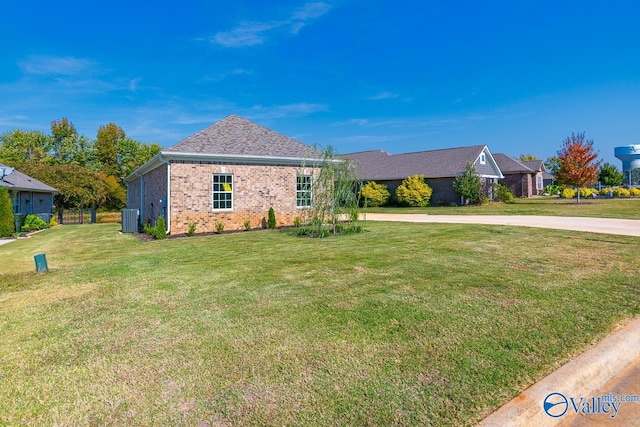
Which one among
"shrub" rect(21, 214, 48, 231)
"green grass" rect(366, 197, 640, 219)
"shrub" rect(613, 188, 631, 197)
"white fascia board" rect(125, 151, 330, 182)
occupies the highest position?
"white fascia board" rect(125, 151, 330, 182)

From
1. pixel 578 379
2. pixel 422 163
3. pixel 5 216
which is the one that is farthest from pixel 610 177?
pixel 5 216

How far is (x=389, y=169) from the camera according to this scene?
113 feet

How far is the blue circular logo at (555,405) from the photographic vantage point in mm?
2490

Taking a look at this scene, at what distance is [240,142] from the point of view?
15.8 meters

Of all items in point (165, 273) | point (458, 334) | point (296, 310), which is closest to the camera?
point (458, 334)

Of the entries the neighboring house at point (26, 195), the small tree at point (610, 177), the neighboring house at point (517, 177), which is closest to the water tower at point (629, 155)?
the small tree at point (610, 177)

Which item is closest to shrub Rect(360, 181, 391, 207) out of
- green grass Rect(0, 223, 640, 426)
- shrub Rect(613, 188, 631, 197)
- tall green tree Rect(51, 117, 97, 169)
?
shrub Rect(613, 188, 631, 197)

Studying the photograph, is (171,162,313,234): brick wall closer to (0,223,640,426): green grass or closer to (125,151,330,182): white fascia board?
(125,151,330,182): white fascia board

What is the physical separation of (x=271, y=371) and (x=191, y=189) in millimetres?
12228

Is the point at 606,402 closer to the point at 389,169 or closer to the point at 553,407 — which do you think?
the point at 553,407

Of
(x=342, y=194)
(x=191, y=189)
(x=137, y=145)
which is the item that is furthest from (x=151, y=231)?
(x=137, y=145)

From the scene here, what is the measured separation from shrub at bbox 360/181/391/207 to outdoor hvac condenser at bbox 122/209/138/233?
66.0 feet

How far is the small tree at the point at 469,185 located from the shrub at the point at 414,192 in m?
2.71

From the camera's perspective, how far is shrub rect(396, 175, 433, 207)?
29.8 meters
